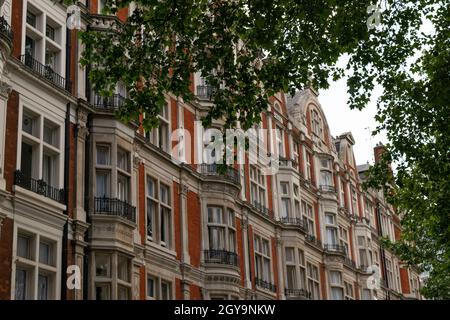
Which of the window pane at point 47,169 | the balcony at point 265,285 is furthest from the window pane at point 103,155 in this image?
the balcony at point 265,285

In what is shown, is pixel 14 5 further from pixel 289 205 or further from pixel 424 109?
pixel 289 205

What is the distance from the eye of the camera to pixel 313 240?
4250 cm

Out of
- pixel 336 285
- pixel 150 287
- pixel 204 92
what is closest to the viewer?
pixel 150 287

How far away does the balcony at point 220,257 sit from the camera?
30734mm

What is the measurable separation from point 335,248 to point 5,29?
2890 centimetres

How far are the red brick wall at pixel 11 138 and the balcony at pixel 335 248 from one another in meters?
26.3

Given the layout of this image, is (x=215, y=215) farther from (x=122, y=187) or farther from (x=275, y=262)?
(x=275, y=262)

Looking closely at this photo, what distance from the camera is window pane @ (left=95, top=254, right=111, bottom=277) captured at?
78.9 feet

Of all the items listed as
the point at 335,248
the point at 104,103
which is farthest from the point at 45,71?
the point at 335,248

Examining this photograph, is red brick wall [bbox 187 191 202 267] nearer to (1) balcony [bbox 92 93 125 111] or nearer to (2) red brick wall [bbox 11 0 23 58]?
(1) balcony [bbox 92 93 125 111]

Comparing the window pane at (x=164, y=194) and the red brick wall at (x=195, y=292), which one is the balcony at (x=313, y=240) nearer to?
the red brick wall at (x=195, y=292)

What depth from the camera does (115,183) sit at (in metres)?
25.1

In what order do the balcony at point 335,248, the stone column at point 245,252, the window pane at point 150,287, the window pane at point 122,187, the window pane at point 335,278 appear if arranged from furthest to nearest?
1. the balcony at point 335,248
2. the window pane at point 335,278
3. the stone column at point 245,252
4. the window pane at point 150,287
5. the window pane at point 122,187

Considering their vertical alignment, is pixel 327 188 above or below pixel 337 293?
above
